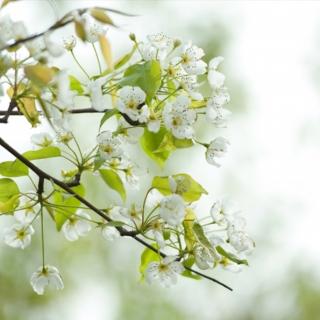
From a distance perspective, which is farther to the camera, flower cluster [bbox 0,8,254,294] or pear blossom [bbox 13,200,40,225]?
pear blossom [bbox 13,200,40,225]

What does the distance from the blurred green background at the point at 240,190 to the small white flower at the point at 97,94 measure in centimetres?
346

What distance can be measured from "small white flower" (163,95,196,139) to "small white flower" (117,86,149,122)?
0.03 m

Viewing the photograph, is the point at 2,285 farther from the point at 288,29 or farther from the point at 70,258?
the point at 288,29

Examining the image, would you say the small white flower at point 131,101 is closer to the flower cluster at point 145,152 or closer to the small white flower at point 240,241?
the flower cluster at point 145,152

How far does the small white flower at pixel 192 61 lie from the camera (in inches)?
39.1

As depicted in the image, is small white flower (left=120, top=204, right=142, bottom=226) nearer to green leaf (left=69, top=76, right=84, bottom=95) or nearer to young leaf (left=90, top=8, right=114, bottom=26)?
green leaf (left=69, top=76, right=84, bottom=95)

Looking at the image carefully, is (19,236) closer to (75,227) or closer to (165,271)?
(75,227)

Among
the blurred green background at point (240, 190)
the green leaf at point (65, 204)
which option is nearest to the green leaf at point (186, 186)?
the green leaf at point (65, 204)

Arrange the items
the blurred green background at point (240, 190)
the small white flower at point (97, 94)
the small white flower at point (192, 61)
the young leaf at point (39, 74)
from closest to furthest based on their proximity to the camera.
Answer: the young leaf at point (39, 74) → the small white flower at point (97, 94) → the small white flower at point (192, 61) → the blurred green background at point (240, 190)

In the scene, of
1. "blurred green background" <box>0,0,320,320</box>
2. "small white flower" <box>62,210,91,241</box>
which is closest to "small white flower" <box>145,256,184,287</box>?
"small white flower" <box>62,210,91,241</box>

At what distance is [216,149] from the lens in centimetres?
103

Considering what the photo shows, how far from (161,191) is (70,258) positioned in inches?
172

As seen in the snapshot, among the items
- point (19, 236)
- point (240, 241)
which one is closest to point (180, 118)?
point (240, 241)

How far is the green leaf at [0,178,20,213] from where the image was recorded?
1.03m
